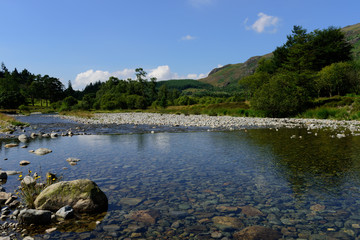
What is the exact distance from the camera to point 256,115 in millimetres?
38625

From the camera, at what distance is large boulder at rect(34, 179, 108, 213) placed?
514 cm

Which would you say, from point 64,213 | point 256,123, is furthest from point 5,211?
point 256,123

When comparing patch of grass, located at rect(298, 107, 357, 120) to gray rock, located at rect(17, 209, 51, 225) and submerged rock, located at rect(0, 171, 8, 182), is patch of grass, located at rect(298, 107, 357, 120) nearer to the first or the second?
gray rock, located at rect(17, 209, 51, 225)

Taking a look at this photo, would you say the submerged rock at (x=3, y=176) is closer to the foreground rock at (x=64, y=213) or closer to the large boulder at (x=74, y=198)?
the large boulder at (x=74, y=198)

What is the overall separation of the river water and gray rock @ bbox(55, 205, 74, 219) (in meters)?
0.20

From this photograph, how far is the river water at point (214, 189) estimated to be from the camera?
4.34 meters

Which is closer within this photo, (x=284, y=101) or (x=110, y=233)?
(x=110, y=233)

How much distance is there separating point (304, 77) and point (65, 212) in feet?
156

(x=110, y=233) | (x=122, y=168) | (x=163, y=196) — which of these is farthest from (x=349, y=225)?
(x=122, y=168)

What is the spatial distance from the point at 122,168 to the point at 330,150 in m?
9.91

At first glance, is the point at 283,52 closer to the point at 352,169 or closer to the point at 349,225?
the point at 352,169

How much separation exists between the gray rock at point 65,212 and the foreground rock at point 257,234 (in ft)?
11.1

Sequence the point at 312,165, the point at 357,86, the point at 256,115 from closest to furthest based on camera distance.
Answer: the point at 312,165 < the point at 256,115 < the point at 357,86

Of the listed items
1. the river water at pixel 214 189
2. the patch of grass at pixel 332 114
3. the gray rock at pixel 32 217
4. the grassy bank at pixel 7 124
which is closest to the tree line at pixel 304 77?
the patch of grass at pixel 332 114
